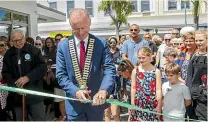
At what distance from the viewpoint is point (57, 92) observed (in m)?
7.48

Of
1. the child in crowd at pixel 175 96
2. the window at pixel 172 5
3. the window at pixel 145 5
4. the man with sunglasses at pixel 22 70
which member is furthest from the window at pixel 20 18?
the window at pixel 172 5

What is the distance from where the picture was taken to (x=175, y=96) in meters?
4.91

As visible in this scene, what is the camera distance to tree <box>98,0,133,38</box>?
3411cm

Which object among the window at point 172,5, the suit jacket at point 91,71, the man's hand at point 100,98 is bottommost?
the man's hand at point 100,98

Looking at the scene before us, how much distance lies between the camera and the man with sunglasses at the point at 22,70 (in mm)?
5453

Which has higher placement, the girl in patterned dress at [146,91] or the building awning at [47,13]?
the building awning at [47,13]


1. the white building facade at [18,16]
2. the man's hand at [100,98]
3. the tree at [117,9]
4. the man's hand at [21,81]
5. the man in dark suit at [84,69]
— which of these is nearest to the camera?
the man's hand at [100,98]

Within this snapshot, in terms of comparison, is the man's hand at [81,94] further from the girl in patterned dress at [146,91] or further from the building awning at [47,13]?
the building awning at [47,13]

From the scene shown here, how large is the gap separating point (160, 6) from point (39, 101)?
33123 millimetres

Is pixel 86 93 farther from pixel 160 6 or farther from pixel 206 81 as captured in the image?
pixel 160 6

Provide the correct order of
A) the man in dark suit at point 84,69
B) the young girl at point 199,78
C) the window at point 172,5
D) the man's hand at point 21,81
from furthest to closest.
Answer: the window at point 172,5, the man's hand at point 21,81, the young girl at point 199,78, the man in dark suit at point 84,69

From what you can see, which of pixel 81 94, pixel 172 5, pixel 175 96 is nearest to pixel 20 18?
pixel 175 96

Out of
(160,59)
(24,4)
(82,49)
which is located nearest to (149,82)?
(82,49)

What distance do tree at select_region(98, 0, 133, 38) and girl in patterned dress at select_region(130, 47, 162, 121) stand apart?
28.8 meters
